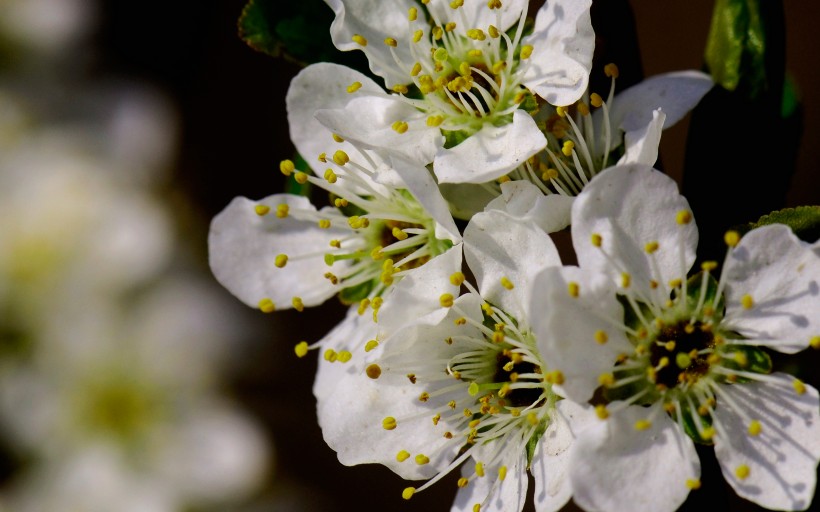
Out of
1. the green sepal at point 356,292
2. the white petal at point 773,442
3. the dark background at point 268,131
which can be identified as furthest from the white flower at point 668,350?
the dark background at point 268,131

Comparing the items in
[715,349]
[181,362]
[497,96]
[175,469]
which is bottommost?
[175,469]

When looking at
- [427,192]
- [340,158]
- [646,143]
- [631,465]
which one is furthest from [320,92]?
[631,465]

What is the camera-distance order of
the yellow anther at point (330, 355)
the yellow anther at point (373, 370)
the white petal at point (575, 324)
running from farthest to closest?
1. the yellow anther at point (330, 355)
2. the yellow anther at point (373, 370)
3. the white petal at point (575, 324)

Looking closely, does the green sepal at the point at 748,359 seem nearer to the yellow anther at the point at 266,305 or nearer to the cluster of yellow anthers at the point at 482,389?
the cluster of yellow anthers at the point at 482,389

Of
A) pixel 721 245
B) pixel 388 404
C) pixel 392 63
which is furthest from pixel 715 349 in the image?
pixel 392 63

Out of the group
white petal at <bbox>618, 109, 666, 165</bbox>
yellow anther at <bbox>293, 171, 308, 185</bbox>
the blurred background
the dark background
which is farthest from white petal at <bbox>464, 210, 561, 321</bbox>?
the dark background

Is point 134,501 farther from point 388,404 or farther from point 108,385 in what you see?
point 388,404

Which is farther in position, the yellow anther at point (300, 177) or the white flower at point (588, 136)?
the yellow anther at point (300, 177)

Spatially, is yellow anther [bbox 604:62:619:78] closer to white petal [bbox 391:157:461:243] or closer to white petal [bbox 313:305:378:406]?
white petal [bbox 391:157:461:243]
